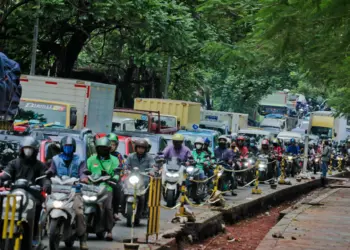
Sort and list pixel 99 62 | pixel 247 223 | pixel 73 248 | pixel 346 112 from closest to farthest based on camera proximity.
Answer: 1. pixel 73 248
2. pixel 247 223
3. pixel 346 112
4. pixel 99 62

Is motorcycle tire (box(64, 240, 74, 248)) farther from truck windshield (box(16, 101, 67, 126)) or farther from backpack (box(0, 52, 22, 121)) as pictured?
truck windshield (box(16, 101, 67, 126))

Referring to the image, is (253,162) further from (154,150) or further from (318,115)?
(318,115)

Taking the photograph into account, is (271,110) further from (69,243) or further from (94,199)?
(69,243)

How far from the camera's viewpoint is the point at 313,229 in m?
15.5

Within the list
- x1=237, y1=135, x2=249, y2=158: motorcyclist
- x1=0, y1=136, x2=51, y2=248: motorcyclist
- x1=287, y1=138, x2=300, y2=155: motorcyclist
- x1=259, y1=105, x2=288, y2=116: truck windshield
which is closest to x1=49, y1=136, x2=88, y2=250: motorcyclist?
x1=0, y1=136, x2=51, y2=248: motorcyclist

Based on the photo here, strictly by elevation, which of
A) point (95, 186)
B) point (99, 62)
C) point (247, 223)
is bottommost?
point (247, 223)

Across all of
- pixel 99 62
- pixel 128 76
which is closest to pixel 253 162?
pixel 99 62

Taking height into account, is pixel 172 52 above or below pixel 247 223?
above

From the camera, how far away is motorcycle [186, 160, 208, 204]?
61.8 feet

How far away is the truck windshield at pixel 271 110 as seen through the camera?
7881 centimetres

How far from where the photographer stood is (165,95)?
43.7 metres

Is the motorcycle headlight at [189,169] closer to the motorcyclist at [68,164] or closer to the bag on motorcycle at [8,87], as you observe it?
the motorcyclist at [68,164]

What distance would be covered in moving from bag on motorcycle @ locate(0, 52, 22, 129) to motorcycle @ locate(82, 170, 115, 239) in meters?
1.92

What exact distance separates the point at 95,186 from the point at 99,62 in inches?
1001
